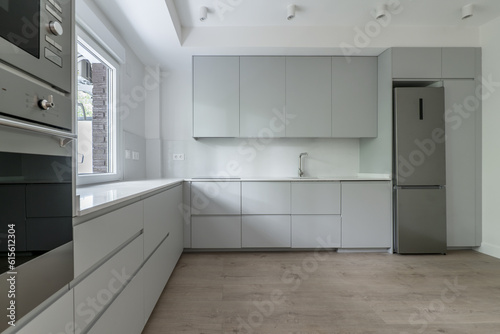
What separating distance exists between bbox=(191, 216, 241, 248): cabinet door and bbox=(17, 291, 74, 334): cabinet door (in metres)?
2.05

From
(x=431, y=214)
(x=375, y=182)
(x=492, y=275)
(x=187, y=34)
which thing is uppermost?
(x=187, y=34)

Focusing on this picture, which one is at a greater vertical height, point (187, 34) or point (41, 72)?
point (187, 34)

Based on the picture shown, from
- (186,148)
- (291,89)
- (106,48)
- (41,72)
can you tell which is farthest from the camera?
(186,148)

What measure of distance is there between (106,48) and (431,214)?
3757mm

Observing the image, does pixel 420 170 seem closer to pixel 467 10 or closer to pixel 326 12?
pixel 467 10

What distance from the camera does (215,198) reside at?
286 cm

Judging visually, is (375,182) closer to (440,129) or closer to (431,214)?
(431,214)

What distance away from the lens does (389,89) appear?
2.84m

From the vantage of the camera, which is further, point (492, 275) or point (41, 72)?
point (492, 275)

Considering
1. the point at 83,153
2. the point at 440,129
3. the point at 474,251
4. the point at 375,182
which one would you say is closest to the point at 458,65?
the point at 440,129

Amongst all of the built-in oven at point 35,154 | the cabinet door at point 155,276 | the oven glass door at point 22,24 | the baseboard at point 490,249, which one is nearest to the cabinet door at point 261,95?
the cabinet door at point 155,276

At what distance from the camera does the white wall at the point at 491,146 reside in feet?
9.04

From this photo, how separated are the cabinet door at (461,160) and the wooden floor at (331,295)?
0.33 m

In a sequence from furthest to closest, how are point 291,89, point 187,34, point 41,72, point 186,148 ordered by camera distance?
point 186,148, point 291,89, point 187,34, point 41,72
